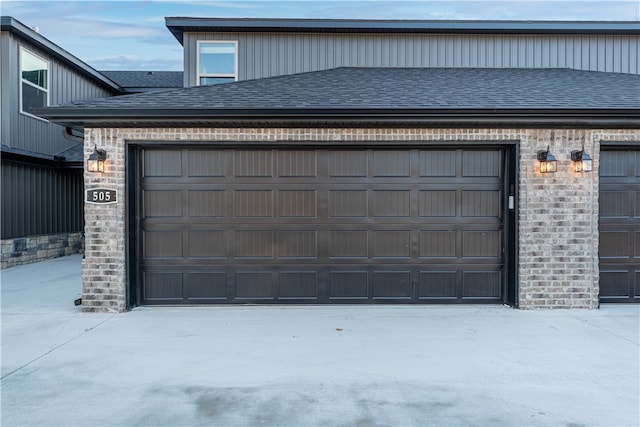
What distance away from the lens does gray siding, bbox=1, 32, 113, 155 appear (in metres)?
11.2

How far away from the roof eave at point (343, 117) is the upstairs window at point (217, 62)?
4.13 meters

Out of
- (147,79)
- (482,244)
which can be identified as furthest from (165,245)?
(147,79)

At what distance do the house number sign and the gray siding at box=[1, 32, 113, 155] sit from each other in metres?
6.52

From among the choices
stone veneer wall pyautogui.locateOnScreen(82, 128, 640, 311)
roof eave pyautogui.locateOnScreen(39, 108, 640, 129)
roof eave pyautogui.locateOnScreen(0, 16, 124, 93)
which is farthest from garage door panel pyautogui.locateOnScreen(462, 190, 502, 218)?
roof eave pyautogui.locateOnScreen(0, 16, 124, 93)

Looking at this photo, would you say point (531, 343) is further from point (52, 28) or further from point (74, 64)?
point (52, 28)

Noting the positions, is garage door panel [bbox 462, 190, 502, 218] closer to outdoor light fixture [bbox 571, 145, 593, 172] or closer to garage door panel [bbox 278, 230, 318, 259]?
outdoor light fixture [bbox 571, 145, 593, 172]

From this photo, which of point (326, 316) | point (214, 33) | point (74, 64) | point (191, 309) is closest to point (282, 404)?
point (326, 316)

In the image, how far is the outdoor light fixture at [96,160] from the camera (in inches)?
255

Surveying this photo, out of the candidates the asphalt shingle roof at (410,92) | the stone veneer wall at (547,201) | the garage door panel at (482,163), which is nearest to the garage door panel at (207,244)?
the stone veneer wall at (547,201)

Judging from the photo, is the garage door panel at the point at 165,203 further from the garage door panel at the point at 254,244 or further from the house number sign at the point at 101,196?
the garage door panel at the point at 254,244

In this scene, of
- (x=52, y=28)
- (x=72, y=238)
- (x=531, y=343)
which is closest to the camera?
(x=531, y=343)

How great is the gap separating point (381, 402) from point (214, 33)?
367 inches

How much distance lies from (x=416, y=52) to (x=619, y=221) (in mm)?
5766

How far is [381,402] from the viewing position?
12.1ft
